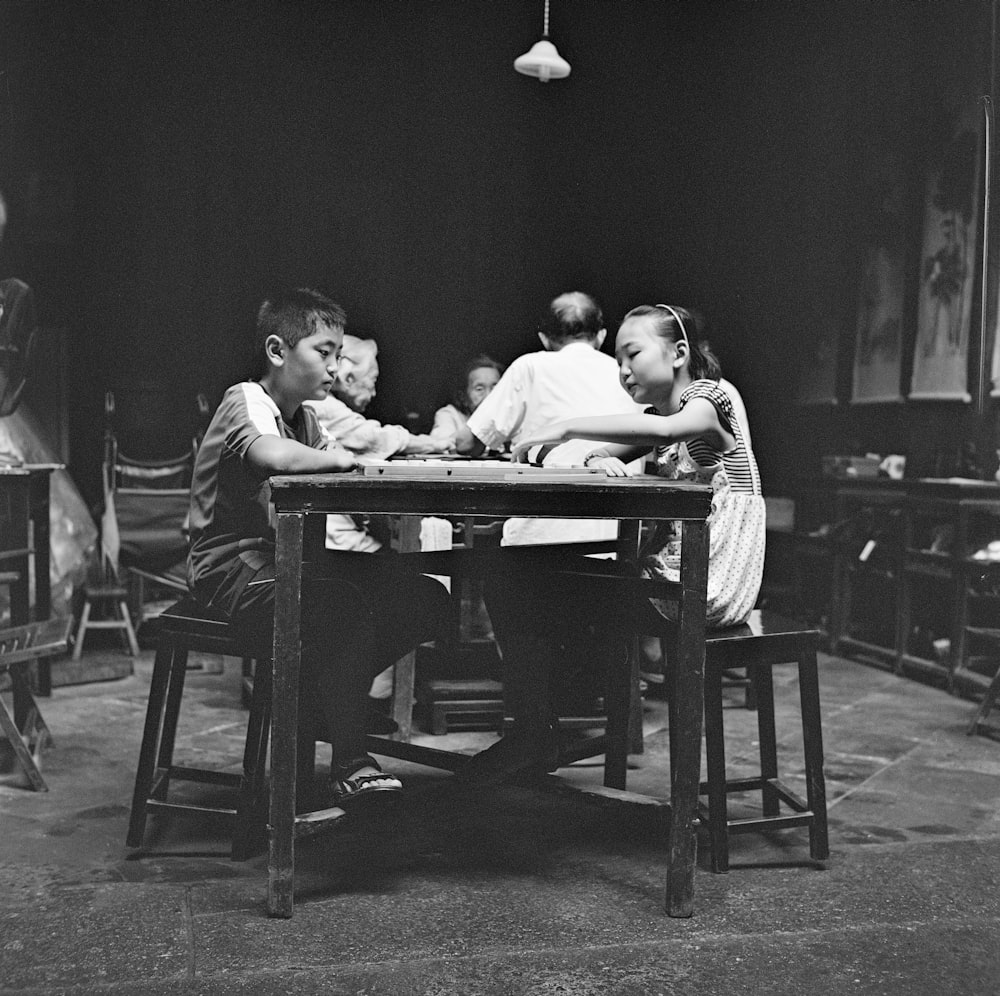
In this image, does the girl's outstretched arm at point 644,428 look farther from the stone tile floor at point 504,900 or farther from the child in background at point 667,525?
the stone tile floor at point 504,900

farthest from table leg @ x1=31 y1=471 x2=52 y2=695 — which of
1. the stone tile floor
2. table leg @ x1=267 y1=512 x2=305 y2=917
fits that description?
table leg @ x1=267 y1=512 x2=305 y2=917

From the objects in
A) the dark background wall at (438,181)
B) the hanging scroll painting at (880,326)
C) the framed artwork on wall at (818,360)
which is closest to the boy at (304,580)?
the dark background wall at (438,181)

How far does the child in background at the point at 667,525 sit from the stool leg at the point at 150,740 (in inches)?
29.9

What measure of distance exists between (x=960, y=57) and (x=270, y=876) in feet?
18.7

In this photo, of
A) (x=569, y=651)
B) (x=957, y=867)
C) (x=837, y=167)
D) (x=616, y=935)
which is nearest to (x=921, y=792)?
(x=957, y=867)

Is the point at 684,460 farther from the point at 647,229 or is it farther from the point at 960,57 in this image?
the point at 647,229

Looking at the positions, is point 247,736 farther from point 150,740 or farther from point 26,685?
point 26,685

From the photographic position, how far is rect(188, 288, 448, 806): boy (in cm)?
272

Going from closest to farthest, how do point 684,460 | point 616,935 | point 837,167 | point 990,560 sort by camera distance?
point 616,935, point 684,460, point 990,560, point 837,167

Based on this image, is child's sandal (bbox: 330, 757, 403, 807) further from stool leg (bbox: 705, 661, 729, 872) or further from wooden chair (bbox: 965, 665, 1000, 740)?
wooden chair (bbox: 965, 665, 1000, 740)

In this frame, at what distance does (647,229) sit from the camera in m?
8.91

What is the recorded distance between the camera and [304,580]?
8.94ft

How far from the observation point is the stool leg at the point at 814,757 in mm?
2891

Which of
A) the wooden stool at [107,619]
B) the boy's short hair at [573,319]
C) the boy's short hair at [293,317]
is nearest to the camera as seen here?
the boy's short hair at [293,317]
